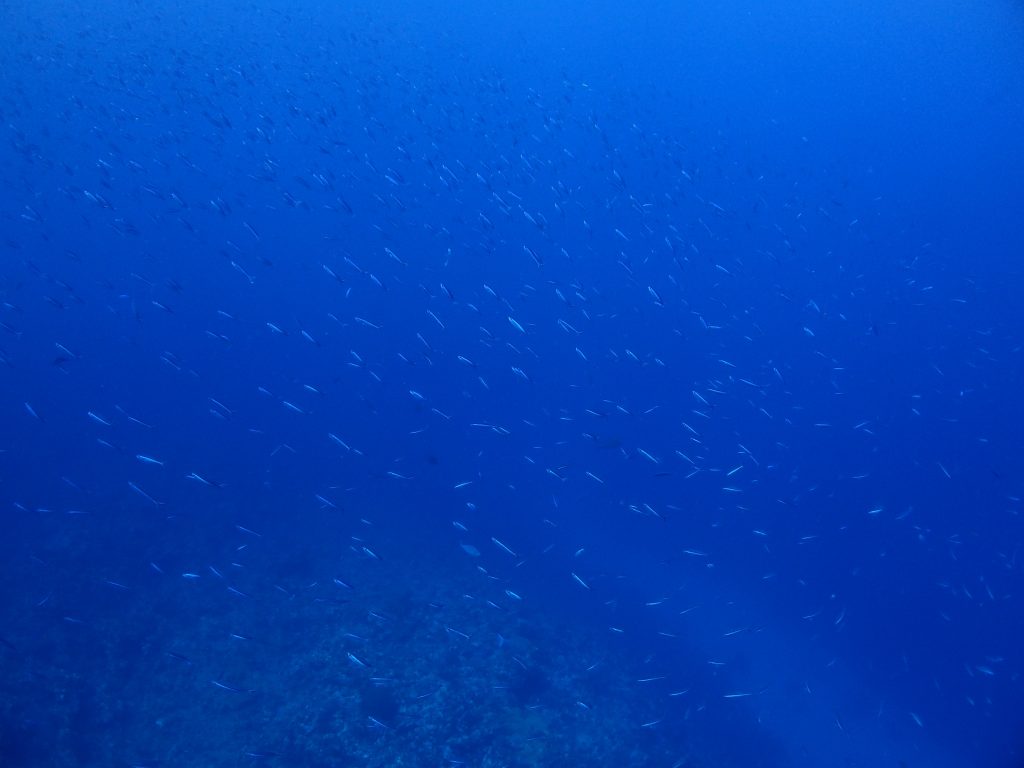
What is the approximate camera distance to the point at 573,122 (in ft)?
71.3

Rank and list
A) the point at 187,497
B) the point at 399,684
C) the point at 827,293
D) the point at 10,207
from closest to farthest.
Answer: the point at 399,684 < the point at 187,497 < the point at 10,207 < the point at 827,293

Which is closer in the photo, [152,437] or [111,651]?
[111,651]

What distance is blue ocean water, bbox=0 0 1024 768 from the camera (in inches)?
313

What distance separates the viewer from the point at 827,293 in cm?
1645

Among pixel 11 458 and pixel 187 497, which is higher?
pixel 187 497

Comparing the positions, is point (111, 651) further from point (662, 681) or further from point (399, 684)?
point (662, 681)

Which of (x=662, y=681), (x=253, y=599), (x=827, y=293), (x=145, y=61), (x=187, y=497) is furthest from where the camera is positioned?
(x=145, y=61)

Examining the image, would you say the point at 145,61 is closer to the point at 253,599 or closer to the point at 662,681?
the point at 253,599

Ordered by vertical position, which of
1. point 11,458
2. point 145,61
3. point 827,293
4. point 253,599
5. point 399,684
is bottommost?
point 11,458

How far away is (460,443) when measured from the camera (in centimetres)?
1206

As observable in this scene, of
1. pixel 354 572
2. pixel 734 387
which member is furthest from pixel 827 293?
pixel 354 572

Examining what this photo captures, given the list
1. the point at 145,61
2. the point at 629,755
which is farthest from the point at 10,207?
the point at 629,755

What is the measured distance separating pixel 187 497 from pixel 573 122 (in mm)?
17960

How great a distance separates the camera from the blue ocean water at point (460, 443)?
795cm
